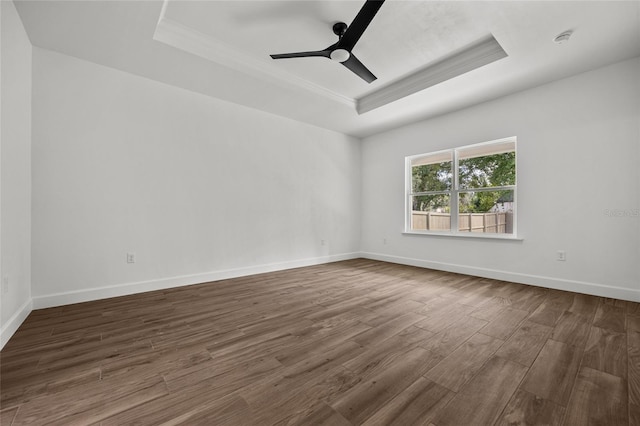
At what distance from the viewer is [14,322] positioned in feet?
7.18

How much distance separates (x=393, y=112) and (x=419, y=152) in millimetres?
975

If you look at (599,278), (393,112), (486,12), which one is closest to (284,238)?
(393,112)

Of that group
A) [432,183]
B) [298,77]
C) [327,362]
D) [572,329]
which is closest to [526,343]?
[572,329]

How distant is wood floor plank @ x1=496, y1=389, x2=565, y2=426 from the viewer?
1.24 metres

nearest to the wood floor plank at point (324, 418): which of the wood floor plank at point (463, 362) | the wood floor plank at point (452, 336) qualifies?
the wood floor plank at point (463, 362)

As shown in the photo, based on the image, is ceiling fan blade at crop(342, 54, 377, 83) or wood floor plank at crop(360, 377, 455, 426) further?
ceiling fan blade at crop(342, 54, 377, 83)

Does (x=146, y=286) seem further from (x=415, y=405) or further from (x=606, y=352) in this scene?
(x=606, y=352)

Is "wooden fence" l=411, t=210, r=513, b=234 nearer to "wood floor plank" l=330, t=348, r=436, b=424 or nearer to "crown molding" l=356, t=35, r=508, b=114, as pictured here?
"crown molding" l=356, t=35, r=508, b=114

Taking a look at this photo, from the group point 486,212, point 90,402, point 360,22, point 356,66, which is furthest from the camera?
point 486,212

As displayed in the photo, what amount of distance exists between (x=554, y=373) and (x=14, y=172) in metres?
4.25

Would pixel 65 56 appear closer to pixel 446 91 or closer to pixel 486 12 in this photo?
pixel 486 12

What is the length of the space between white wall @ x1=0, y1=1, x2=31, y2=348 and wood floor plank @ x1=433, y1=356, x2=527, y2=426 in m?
2.99

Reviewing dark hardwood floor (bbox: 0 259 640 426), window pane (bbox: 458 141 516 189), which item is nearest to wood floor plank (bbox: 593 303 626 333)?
dark hardwood floor (bbox: 0 259 640 426)

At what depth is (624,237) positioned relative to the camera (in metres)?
3.02
